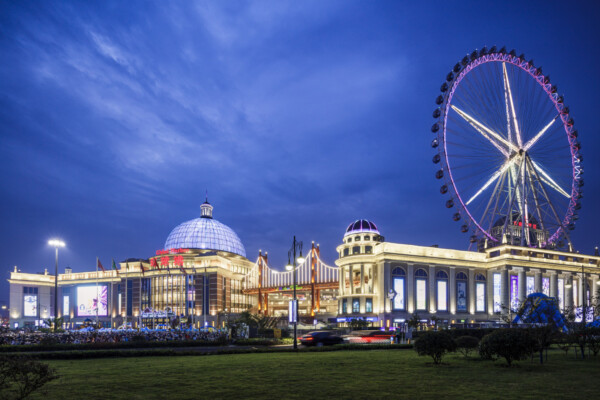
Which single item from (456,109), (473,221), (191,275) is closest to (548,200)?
(473,221)

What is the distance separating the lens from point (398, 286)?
82.1 m

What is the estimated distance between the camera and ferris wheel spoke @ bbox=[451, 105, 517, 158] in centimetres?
6900

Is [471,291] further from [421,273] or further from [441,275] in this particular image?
[421,273]

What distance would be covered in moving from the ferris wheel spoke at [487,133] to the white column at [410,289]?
2369 cm

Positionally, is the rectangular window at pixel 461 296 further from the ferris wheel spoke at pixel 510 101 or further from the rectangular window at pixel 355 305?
the ferris wheel spoke at pixel 510 101

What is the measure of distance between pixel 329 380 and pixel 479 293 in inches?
3102

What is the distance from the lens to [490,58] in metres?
69.0

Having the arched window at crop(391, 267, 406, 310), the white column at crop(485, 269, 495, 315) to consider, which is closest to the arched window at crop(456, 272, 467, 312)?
the white column at crop(485, 269, 495, 315)

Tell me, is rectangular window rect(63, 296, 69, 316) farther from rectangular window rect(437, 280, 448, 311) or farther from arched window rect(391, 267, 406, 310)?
rectangular window rect(437, 280, 448, 311)

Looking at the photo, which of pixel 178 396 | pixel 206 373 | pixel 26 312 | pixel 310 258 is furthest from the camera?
pixel 26 312

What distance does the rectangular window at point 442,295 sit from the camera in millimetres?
85750

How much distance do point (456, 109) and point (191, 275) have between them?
216 ft

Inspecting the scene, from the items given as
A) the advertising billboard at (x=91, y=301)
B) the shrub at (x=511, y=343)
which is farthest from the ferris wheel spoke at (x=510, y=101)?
the advertising billboard at (x=91, y=301)

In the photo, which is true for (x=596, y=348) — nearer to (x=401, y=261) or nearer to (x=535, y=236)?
(x=401, y=261)
